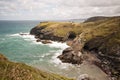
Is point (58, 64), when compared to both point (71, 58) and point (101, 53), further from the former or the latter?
point (101, 53)

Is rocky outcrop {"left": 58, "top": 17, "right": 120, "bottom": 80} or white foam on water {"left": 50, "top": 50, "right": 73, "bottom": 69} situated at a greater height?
rocky outcrop {"left": 58, "top": 17, "right": 120, "bottom": 80}

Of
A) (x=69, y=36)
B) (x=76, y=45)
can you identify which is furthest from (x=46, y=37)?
(x=76, y=45)

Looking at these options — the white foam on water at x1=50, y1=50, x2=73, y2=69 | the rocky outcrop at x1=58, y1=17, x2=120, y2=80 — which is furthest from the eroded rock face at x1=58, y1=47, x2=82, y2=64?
the white foam on water at x1=50, y1=50, x2=73, y2=69

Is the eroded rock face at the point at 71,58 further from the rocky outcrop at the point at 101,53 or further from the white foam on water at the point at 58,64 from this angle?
the white foam on water at the point at 58,64

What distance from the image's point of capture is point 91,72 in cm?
7638

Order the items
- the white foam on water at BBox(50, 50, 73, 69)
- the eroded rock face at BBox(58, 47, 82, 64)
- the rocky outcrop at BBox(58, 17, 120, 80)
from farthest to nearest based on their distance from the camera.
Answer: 1. the eroded rock face at BBox(58, 47, 82, 64)
2. the white foam on water at BBox(50, 50, 73, 69)
3. the rocky outcrop at BBox(58, 17, 120, 80)

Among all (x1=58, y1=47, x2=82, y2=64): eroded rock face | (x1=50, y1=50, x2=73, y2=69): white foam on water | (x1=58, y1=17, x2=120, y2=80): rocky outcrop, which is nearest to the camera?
(x1=58, y1=17, x2=120, y2=80): rocky outcrop

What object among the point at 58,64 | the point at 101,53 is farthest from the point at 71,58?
the point at 101,53

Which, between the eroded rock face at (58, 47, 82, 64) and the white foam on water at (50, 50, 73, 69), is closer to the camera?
the white foam on water at (50, 50, 73, 69)

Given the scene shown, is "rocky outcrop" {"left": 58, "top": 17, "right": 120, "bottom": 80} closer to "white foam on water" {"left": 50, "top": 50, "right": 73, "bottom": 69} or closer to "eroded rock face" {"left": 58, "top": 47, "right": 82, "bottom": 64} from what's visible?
"eroded rock face" {"left": 58, "top": 47, "right": 82, "bottom": 64}

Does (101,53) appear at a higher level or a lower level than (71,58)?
higher

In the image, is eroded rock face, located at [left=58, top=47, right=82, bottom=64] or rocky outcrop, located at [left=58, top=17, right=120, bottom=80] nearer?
rocky outcrop, located at [left=58, top=17, right=120, bottom=80]

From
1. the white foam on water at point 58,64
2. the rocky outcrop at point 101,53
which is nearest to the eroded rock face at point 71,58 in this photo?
the rocky outcrop at point 101,53

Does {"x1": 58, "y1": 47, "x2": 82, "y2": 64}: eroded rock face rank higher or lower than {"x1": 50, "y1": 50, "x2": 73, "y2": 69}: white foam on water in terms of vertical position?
higher
